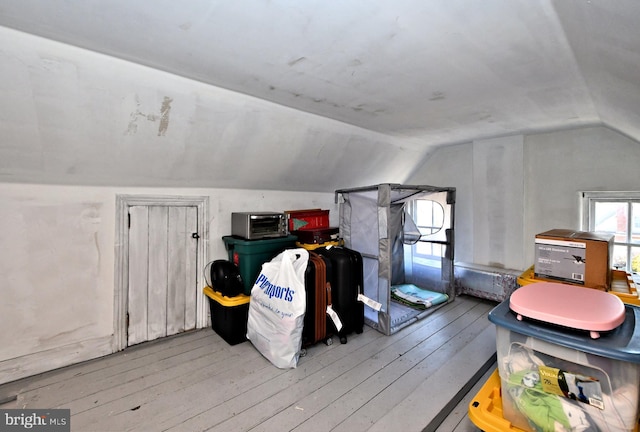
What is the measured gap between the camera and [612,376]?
108cm

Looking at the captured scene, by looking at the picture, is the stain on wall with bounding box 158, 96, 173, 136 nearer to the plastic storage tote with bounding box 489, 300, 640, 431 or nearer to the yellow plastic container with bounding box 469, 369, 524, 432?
the plastic storage tote with bounding box 489, 300, 640, 431

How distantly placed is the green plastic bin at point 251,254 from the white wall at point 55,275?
3.20ft

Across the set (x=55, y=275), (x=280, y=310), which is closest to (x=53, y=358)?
(x=55, y=275)

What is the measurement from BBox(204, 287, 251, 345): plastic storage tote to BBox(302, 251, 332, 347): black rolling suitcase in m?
0.57

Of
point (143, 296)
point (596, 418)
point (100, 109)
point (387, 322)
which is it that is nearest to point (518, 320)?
point (596, 418)

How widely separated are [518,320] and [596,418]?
1.33ft

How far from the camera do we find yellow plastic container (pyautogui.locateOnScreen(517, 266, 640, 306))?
5.13 feet

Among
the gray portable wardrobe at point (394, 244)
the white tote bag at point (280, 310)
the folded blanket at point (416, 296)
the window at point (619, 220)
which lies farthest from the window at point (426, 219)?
the white tote bag at point (280, 310)

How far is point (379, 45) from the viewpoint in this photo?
1.48m

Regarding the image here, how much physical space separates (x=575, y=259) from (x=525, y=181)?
2.10m

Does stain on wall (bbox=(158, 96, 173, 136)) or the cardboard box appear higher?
stain on wall (bbox=(158, 96, 173, 136))

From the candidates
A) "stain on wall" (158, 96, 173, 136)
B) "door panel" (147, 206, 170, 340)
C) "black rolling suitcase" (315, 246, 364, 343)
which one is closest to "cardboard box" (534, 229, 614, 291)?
"black rolling suitcase" (315, 246, 364, 343)

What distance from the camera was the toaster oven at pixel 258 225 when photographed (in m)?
2.77

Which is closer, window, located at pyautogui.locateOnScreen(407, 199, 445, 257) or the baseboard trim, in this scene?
the baseboard trim
